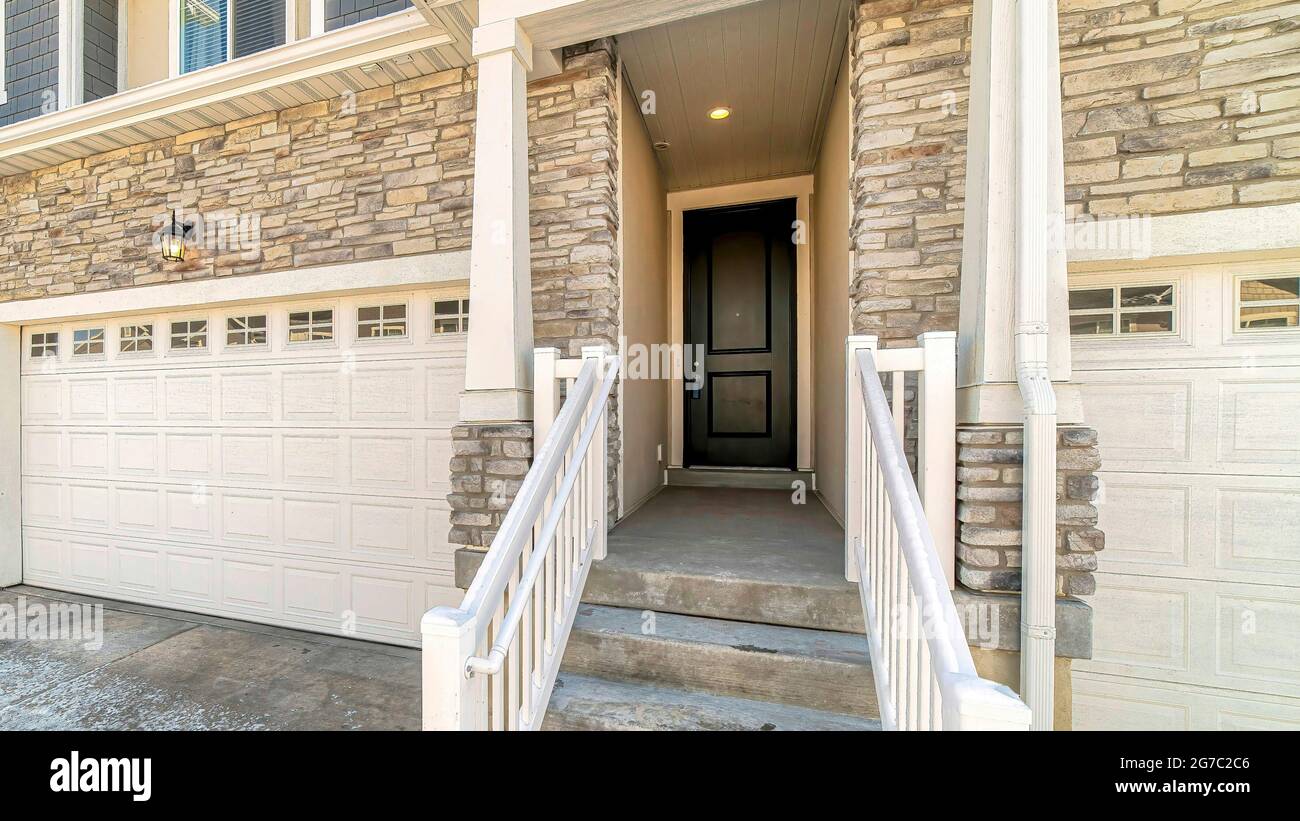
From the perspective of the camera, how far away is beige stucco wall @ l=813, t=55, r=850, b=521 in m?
2.68

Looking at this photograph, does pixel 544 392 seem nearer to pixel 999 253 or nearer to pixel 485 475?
pixel 485 475

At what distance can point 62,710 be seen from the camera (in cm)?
245

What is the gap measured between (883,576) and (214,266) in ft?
15.2

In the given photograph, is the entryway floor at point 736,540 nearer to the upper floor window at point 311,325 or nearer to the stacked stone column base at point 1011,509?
the stacked stone column base at point 1011,509

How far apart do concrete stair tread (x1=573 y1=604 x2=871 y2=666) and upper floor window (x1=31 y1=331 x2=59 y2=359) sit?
5645 mm

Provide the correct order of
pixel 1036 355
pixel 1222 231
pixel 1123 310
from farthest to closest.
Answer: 1. pixel 1123 310
2. pixel 1222 231
3. pixel 1036 355

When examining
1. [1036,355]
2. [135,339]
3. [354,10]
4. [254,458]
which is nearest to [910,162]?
[1036,355]

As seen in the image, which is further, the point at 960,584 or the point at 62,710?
the point at 62,710

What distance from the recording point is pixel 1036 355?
1586 mm

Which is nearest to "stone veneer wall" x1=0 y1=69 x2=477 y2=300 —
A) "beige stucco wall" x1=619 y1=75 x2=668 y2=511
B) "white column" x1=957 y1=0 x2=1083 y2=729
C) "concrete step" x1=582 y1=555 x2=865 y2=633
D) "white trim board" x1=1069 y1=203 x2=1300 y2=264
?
"beige stucco wall" x1=619 y1=75 x2=668 y2=511

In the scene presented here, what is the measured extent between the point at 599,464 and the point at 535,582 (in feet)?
2.31

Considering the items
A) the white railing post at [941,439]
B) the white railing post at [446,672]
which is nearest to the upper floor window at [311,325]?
the white railing post at [446,672]
